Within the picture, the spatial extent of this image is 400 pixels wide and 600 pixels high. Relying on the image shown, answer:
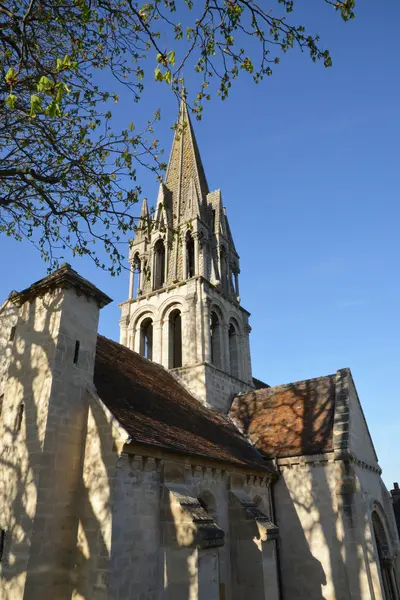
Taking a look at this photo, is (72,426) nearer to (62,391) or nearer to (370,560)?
(62,391)

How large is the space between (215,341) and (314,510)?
9.32 m

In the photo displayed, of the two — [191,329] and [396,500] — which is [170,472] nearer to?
[191,329]

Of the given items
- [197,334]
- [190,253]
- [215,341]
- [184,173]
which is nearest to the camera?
[197,334]

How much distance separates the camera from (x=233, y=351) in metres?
22.8

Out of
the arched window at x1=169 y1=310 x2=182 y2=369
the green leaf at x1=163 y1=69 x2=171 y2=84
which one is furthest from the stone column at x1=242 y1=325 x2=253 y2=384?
the green leaf at x1=163 y1=69 x2=171 y2=84

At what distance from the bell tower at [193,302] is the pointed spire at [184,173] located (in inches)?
3.5

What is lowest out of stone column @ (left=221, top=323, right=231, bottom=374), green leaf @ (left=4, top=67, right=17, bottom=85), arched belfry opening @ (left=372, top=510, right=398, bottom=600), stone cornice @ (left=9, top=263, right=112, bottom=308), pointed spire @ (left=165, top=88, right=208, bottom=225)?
arched belfry opening @ (left=372, top=510, right=398, bottom=600)

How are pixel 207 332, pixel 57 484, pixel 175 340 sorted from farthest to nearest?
pixel 175 340 → pixel 207 332 → pixel 57 484

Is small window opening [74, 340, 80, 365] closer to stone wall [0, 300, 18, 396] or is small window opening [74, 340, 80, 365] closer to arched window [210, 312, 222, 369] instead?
stone wall [0, 300, 18, 396]

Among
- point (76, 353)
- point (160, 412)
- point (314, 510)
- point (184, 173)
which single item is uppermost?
point (184, 173)

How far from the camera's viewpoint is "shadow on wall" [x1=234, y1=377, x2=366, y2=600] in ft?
43.3

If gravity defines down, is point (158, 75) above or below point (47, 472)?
above

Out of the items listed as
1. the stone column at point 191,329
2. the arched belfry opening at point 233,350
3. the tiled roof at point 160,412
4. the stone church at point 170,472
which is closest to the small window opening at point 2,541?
the stone church at point 170,472

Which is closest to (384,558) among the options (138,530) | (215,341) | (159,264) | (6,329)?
(138,530)
